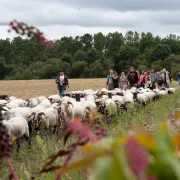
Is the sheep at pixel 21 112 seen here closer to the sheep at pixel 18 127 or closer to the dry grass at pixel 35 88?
the sheep at pixel 18 127

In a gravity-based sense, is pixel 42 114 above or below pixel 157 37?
below

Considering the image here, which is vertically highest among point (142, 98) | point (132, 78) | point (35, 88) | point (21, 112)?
point (132, 78)

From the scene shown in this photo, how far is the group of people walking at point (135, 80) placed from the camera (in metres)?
24.7

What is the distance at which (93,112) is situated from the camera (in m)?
0.92

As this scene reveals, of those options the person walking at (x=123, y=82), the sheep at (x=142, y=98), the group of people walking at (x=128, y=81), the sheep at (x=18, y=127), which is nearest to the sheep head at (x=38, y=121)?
the sheep at (x=18, y=127)

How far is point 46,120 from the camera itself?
1208cm

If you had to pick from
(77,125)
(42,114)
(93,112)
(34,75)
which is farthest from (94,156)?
(34,75)

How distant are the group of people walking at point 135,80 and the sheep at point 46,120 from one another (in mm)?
11669

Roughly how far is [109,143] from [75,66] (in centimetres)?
8872

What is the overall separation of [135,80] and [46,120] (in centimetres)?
1381

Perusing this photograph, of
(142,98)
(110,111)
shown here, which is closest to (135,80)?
(142,98)

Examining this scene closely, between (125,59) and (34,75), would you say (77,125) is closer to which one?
(34,75)

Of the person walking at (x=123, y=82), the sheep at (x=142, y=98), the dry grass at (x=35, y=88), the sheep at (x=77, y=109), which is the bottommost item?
the dry grass at (x=35, y=88)

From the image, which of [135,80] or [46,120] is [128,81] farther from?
[46,120]
